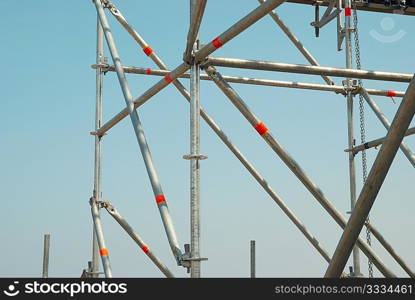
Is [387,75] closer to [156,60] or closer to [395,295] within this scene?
[156,60]

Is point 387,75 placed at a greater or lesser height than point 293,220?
greater

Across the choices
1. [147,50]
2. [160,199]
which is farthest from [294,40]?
[160,199]

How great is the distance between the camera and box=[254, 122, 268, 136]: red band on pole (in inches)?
282

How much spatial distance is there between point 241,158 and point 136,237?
6.64 ft

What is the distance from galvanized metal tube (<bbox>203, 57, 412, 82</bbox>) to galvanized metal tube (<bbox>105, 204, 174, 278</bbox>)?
132 inches

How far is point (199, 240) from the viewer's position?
673cm

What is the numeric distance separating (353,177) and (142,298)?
17.6 ft

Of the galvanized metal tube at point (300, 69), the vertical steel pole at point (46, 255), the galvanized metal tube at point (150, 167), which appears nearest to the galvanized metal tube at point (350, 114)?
the galvanized metal tube at point (300, 69)

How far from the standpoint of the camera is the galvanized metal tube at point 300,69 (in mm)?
7266

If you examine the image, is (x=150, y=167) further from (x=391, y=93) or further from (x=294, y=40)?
(x=391, y=93)

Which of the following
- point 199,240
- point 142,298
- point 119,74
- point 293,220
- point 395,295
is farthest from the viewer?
point 293,220

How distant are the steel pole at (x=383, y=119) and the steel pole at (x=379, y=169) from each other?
5.27 meters

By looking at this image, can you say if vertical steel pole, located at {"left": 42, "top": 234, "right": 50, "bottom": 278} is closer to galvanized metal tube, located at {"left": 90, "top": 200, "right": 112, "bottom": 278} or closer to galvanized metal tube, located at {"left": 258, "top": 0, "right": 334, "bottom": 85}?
galvanized metal tube, located at {"left": 90, "top": 200, "right": 112, "bottom": 278}

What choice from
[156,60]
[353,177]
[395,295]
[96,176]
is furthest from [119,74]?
[395,295]
